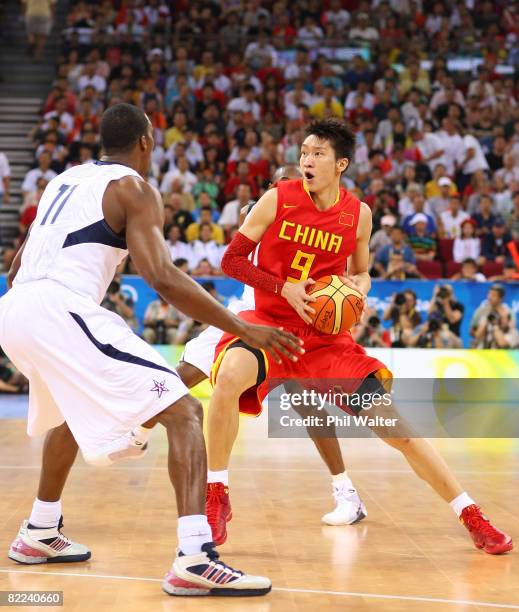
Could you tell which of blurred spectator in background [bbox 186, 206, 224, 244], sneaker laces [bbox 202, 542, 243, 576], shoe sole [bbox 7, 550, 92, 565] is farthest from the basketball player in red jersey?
blurred spectator in background [bbox 186, 206, 224, 244]

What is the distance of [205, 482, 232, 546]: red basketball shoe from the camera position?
16.9 feet

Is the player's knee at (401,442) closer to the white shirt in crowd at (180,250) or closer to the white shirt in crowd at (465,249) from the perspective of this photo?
the white shirt in crowd at (180,250)

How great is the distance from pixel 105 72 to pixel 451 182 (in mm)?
6560

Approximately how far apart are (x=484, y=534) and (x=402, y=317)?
8146 mm

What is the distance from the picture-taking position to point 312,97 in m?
18.3

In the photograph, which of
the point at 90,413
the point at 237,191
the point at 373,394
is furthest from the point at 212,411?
the point at 237,191

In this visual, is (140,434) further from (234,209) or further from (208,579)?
(234,209)

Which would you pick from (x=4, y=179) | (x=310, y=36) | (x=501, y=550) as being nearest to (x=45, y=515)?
(x=501, y=550)

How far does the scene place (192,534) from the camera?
4.12 meters

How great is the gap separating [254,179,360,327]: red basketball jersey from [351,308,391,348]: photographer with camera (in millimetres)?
7224

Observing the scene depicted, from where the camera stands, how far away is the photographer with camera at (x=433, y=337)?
42.9 ft

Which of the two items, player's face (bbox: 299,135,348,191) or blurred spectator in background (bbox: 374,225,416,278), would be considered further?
blurred spectator in background (bbox: 374,225,416,278)

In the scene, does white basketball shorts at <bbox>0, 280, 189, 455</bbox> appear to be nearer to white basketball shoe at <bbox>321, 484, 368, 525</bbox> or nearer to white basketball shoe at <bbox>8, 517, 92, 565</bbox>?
white basketball shoe at <bbox>8, 517, 92, 565</bbox>

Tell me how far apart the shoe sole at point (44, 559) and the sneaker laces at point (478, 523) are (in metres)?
1.89
